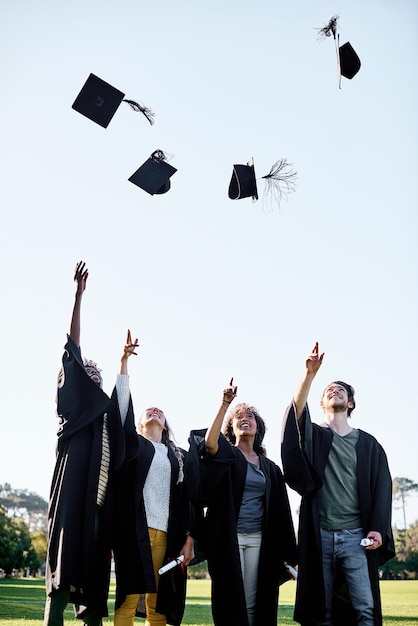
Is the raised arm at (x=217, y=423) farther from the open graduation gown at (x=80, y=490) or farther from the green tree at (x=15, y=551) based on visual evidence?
the green tree at (x=15, y=551)

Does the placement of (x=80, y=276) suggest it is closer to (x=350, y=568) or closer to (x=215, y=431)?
(x=215, y=431)

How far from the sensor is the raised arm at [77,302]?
4945 mm

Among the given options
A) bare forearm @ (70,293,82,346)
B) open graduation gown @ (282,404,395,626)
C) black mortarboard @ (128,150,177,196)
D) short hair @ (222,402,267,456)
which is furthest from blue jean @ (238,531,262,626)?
black mortarboard @ (128,150,177,196)

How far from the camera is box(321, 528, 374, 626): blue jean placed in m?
4.46

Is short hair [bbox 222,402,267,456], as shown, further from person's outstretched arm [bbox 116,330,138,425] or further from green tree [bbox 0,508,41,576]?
green tree [bbox 0,508,41,576]

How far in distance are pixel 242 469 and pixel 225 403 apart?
0.52 metres

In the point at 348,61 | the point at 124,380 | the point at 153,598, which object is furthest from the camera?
the point at 348,61

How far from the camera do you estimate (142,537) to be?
4.76m

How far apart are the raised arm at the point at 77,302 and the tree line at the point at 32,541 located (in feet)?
16.5

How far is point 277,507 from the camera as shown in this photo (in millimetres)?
5062

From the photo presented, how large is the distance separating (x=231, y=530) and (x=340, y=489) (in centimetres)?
75

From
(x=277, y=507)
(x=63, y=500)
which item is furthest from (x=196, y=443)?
(x=63, y=500)

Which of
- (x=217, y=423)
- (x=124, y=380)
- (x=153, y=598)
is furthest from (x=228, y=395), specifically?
(x=153, y=598)

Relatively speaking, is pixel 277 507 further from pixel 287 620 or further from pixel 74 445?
pixel 287 620
